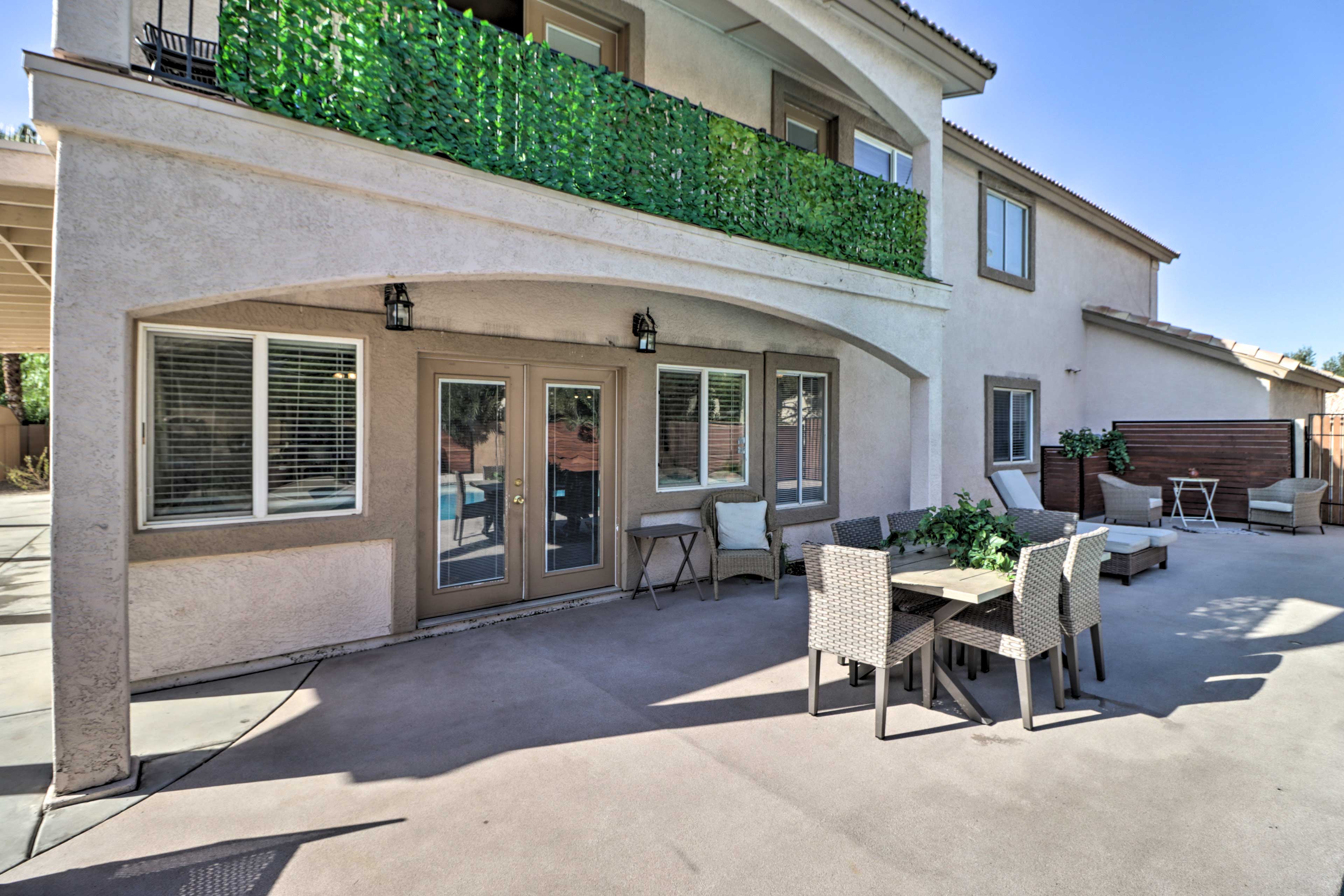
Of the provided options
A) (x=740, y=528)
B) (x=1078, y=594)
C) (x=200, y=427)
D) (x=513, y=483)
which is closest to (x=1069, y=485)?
(x=740, y=528)

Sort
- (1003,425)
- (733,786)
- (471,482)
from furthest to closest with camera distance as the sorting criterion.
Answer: (1003,425)
(471,482)
(733,786)

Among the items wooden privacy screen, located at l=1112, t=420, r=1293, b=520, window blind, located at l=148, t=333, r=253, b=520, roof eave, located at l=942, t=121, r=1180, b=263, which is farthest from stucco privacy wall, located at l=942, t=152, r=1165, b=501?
window blind, located at l=148, t=333, r=253, b=520

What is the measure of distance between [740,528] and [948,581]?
344 cm

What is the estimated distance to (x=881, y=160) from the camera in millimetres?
9930

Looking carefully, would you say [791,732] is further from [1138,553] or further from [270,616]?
[1138,553]

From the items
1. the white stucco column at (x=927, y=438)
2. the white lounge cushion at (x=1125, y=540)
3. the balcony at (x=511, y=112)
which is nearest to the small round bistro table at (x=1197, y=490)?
the white lounge cushion at (x=1125, y=540)

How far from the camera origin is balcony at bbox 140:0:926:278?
3764mm

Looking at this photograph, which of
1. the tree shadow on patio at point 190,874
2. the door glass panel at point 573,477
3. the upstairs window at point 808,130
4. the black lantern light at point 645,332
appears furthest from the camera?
the upstairs window at point 808,130

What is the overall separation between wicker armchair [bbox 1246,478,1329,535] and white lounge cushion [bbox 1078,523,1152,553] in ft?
15.5

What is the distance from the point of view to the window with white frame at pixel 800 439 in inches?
340

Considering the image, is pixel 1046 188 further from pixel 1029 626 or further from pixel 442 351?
pixel 442 351

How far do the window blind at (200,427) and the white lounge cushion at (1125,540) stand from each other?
27.3 ft

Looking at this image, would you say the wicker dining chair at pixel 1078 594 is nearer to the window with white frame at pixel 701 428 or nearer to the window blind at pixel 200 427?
the window with white frame at pixel 701 428

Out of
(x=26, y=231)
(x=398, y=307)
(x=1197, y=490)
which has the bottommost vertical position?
(x=1197, y=490)
